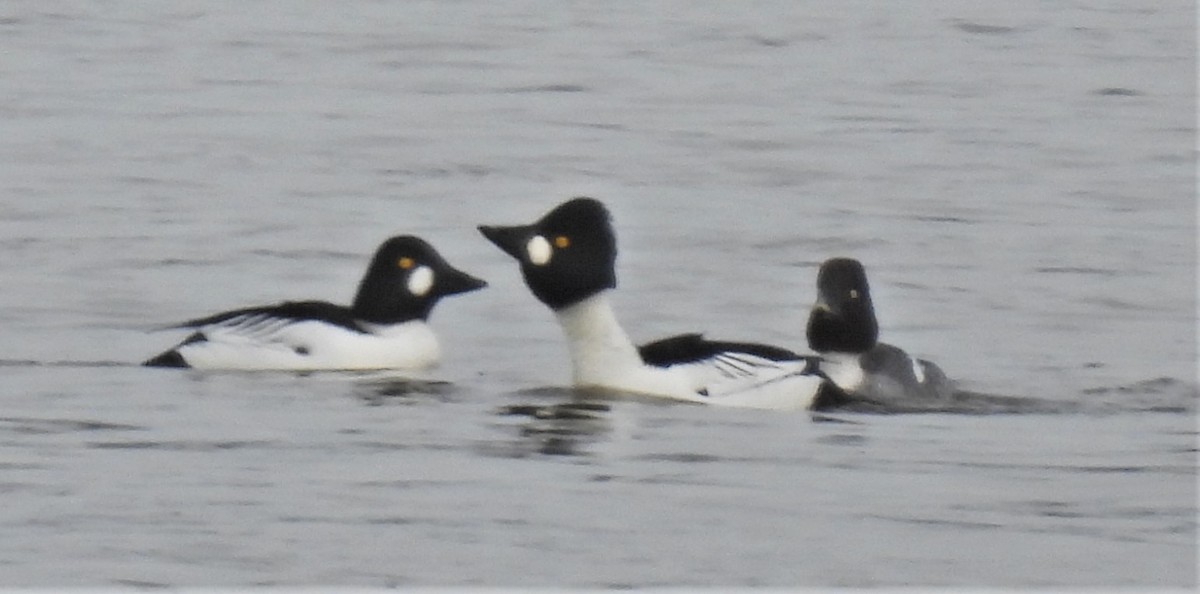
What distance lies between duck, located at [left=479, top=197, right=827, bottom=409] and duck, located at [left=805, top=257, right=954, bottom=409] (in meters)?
0.18

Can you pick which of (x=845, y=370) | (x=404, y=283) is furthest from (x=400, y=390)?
(x=845, y=370)

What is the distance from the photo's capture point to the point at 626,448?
12.4m

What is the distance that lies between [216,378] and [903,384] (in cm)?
361

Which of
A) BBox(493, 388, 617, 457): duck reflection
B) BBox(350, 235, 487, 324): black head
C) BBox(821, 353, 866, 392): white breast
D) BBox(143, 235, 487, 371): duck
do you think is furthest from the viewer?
BBox(350, 235, 487, 324): black head

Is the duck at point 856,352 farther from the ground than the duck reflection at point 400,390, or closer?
farther from the ground

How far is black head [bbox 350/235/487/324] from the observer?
15438 mm

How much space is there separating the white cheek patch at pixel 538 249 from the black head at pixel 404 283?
189cm

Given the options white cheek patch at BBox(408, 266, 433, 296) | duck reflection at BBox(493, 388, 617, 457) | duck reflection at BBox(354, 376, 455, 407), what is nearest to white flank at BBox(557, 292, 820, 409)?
duck reflection at BBox(493, 388, 617, 457)

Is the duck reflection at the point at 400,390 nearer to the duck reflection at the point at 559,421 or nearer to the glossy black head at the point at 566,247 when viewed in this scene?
the duck reflection at the point at 559,421

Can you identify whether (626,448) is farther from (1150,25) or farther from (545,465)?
(1150,25)

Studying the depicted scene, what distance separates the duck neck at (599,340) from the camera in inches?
540

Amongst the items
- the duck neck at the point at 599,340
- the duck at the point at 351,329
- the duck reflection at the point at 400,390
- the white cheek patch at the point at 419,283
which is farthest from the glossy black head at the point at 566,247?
the white cheek patch at the point at 419,283

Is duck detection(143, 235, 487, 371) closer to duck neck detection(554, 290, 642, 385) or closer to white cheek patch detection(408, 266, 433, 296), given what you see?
white cheek patch detection(408, 266, 433, 296)

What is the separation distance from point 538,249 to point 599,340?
0.57 m
